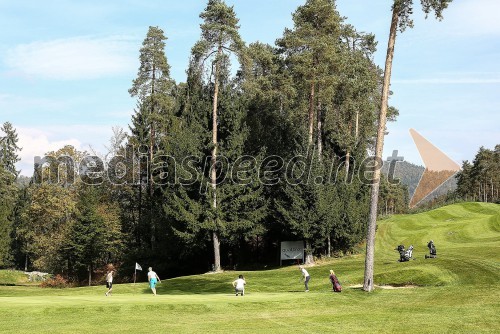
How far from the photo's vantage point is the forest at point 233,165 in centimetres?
4384

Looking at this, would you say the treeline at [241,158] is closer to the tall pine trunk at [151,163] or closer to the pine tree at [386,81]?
the tall pine trunk at [151,163]

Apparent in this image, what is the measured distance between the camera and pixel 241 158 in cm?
4578

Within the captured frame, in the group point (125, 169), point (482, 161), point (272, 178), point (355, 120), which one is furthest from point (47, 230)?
point (482, 161)

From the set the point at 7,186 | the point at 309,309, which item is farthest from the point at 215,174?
the point at 7,186

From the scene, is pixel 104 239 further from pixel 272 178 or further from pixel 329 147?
pixel 329 147

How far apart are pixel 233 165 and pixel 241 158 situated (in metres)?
1.20

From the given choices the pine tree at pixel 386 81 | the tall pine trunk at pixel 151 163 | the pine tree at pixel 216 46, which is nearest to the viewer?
the pine tree at pixel 386 81

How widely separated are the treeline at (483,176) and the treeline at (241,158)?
7232cm

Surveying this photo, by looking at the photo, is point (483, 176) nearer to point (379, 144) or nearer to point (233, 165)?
point (233, 165)

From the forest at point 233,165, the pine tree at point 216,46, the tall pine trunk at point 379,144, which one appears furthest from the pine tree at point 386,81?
the pine tree at point 216,46

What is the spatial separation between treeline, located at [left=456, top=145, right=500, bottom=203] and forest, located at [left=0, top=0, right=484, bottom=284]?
228ft

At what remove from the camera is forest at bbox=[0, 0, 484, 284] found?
1726 inches

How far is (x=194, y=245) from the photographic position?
148ft

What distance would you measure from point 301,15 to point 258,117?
1169 centimetres
